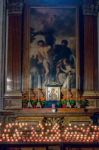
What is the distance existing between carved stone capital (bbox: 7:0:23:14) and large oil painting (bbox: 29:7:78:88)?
0.50m

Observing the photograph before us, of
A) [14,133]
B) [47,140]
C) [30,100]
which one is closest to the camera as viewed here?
[47,140]

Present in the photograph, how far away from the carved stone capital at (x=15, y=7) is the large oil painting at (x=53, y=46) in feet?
1.65

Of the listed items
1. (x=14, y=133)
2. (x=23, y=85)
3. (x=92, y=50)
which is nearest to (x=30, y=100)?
(x=23, y=85)

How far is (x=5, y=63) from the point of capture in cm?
1711

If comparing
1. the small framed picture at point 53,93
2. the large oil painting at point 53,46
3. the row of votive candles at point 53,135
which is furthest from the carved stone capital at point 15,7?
the row of votive candles at point 53,135

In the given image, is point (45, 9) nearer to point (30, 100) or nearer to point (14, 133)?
point (30, 100)

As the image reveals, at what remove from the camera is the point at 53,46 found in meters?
17.3

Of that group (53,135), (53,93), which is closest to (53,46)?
(53,93)

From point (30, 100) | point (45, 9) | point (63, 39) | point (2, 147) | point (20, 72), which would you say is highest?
point (45, 9)

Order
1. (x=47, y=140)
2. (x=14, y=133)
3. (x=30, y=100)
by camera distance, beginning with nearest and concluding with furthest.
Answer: (x=47, y=140)
(x=14, y=133)
(x=30, y=100)

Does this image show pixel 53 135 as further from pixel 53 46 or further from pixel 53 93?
pixel 53 46

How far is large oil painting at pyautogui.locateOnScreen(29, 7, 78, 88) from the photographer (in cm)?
1700

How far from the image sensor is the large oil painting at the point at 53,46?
55.8 feet

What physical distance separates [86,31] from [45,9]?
200 cm
